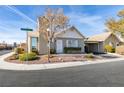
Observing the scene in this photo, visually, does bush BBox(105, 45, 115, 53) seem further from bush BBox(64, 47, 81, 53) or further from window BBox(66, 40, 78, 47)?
window BBox(66, 40, 78, 47)

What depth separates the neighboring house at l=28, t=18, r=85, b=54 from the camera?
95.9ft

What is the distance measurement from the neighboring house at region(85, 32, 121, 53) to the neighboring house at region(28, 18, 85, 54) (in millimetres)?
9280

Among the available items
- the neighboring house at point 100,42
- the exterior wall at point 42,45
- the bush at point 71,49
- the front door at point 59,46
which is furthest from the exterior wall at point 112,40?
the exterior wall at point 42,45

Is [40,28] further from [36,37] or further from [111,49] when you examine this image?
[111,49]

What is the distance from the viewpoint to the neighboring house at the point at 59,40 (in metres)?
29.2

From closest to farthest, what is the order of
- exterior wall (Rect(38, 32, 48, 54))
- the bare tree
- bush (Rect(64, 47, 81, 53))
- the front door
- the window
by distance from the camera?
the bare tree < exterior wall (Rect(38, 32, 48, 54)) < the front door < bush (Rect(64, 47, 81, 53)) < the window

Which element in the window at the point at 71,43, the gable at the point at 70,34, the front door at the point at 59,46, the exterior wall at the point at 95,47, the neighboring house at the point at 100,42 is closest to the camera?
the front door at the point at 59,46

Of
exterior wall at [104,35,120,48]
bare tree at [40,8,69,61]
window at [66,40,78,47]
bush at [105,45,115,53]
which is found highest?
bare tree at [40,8,69,61]

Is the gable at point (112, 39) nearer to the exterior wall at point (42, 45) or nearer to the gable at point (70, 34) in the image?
the gable at point (70, 34)

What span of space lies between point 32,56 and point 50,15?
291 inches

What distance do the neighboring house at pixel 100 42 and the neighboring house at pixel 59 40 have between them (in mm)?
9280

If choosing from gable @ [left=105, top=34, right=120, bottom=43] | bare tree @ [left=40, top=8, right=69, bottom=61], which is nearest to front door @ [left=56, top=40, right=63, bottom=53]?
bare tree @ [left=40, top=8, right=69, bottom=61]
